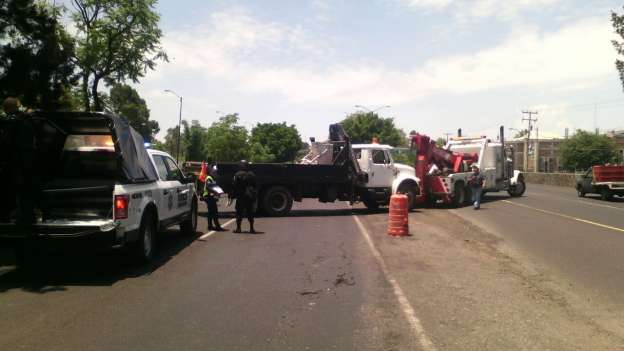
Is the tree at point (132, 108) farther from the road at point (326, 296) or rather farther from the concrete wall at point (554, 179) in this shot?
the concrete wall at point (554, 179)

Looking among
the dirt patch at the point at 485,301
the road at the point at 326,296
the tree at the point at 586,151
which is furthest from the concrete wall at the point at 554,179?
the dirt patch at the point at 485,301

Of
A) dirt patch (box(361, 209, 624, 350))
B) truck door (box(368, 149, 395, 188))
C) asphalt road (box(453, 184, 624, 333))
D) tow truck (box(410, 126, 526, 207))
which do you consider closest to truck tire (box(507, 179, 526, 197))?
tow truck (box(410, 126, 526, 207))

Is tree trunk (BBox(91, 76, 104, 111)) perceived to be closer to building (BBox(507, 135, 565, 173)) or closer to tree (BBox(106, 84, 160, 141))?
tree (BBox(106, 84, 160, 141))

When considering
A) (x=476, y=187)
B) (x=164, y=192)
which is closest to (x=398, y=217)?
(x=164, y=192)

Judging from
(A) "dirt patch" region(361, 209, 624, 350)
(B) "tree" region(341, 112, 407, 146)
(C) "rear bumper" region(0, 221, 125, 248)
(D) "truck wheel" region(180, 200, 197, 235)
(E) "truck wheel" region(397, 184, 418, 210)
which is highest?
(B) "tree" region(341, 112, 407, 146)

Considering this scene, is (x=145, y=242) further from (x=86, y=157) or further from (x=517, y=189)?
(x=517, y=189)

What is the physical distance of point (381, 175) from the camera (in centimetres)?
1848

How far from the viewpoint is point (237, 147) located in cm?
6116

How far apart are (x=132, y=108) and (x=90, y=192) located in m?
36.3

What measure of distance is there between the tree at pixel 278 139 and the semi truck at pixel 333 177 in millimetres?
62579

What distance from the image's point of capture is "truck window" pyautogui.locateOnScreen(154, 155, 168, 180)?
10.3 meters

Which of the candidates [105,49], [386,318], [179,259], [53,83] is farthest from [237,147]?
[386,318]

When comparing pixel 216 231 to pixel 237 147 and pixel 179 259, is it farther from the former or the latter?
pixel 237 147

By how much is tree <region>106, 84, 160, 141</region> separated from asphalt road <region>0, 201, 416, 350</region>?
24.6m
